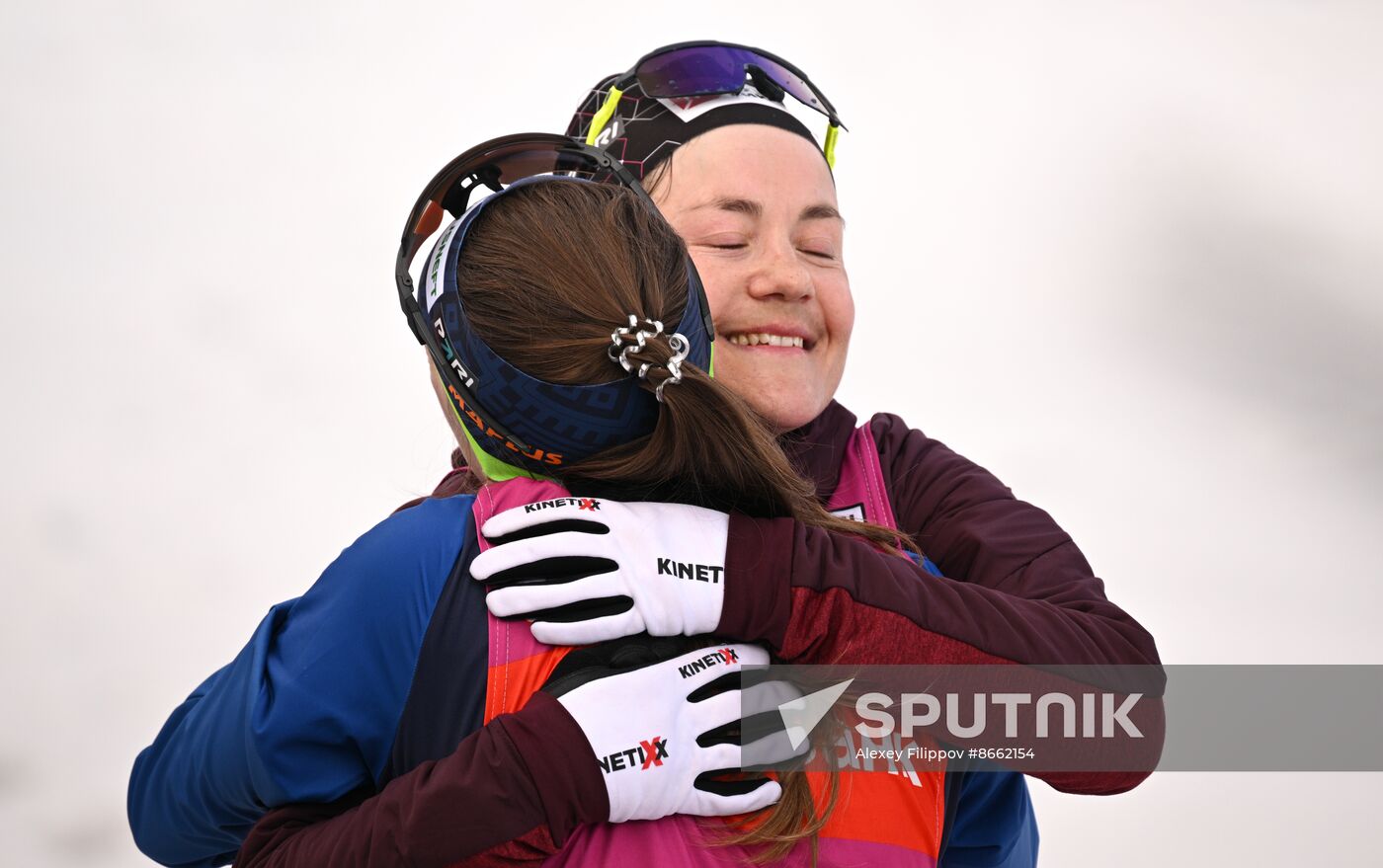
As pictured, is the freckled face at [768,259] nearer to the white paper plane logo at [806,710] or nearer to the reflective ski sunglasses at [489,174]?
the reflective ski sunglasses at [489,174]

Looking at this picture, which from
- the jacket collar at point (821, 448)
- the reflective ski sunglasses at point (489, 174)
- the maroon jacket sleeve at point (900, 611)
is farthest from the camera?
the jacket collar at point (821, 448)

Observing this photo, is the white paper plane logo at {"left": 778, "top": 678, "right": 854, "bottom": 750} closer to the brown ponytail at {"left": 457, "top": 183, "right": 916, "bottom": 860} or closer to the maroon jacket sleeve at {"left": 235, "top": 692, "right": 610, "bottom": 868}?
the brown ponytail at {"left": 457, "top": 183, "right": 916, "bottom": 860}

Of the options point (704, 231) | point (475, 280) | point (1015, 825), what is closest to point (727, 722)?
point (475, 280)

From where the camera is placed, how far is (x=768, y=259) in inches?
61.5

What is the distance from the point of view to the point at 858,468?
4.96 ft

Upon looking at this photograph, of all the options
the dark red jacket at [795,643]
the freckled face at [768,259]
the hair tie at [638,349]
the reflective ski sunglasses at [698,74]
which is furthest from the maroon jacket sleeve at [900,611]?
the reflective ski sunglasses at [698,74]

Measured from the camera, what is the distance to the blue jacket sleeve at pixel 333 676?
0.93 metres

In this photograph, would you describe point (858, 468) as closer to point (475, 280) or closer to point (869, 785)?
point (869, 785)

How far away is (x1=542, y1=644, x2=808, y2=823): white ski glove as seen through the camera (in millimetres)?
924

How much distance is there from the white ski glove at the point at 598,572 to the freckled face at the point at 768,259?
578mm

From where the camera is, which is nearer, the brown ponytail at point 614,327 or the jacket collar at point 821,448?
the brown ponytail at point 614,327

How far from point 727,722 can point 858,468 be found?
58 cm

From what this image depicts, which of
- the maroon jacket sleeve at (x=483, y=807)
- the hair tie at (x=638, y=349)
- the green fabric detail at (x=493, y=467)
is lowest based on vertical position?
the maroon jacket sleeve at (x=483, y=807)

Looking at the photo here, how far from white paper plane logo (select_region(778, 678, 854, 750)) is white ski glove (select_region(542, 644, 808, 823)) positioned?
1cm
